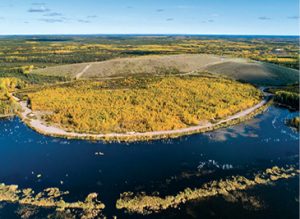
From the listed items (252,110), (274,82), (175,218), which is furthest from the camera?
(274,82)

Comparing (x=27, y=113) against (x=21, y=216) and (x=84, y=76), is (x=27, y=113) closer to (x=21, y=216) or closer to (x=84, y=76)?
(x=21, y=216)

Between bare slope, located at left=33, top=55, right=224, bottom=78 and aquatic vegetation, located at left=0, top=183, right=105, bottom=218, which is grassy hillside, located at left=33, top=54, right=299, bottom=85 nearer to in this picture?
bare slope, located at left=33, top=55, right=224, bottom=78

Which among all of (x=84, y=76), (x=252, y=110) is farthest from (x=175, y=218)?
(x=84, y=76)

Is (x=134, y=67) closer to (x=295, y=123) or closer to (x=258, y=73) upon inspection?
(x=258, y=73)

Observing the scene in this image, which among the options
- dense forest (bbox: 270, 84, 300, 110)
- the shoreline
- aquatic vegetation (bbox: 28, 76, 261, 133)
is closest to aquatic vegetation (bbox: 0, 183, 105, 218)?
the shoreline

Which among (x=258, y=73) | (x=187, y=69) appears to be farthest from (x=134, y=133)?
(x=187, y=69)

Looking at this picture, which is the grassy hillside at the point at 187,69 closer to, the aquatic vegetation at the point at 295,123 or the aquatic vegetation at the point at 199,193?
the aquatic vegetation at the point at 295,123

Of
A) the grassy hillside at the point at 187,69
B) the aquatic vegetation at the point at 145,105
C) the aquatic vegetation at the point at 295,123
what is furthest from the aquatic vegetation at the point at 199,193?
the grassy hillside at the point at 187,69
